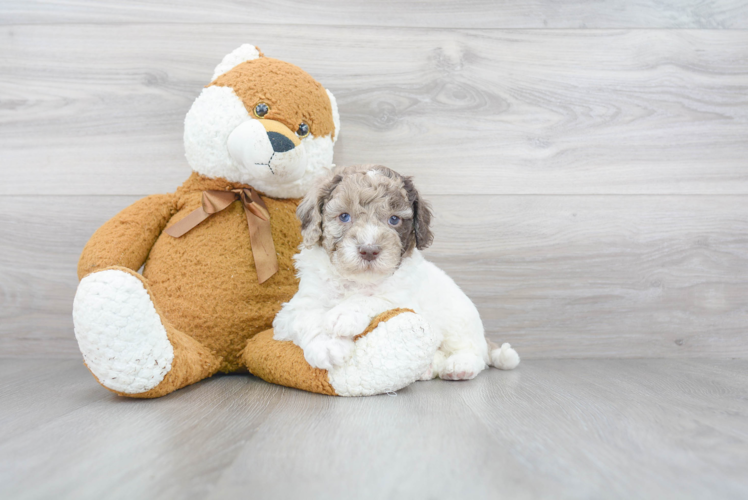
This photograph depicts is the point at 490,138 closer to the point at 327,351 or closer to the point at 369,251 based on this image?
the point at 369,251

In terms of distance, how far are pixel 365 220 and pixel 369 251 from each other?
95 millimetres

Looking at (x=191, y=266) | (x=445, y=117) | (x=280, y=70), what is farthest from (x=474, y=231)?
(x=191, y=266)

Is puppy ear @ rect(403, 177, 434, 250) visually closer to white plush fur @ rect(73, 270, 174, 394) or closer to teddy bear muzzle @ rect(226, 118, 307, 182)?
teddy bear muzzle @ rect(226, 118, 307, 182)

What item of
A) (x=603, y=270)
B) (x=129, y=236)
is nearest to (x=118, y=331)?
(x=129, y=236)

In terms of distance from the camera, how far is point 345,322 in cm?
112

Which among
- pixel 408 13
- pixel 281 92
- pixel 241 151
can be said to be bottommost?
pixel 241 151

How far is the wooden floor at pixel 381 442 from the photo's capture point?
0.72 metres

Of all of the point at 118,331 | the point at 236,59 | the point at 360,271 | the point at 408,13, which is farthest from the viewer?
the point at 408,13

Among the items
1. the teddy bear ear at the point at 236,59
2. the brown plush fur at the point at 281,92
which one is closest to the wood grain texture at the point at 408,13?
the teddy bear ear at the point at 236,59

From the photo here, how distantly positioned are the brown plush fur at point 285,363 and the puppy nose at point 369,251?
0.45 feet

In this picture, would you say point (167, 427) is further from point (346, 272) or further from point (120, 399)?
point (346, 272)

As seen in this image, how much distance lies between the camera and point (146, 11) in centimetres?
172

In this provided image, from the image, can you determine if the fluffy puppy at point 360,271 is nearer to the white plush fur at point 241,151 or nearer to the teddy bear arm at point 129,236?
the white plush fur at point 241,151

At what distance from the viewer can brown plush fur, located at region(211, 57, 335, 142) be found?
132 cm
